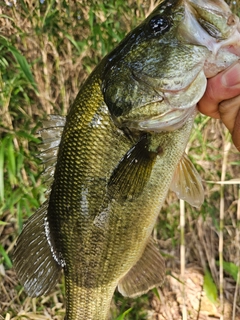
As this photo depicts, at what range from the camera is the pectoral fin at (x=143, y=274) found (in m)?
1.48

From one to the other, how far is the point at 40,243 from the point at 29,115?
4.52ft

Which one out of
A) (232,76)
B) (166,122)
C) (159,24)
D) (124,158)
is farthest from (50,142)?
(232,76)

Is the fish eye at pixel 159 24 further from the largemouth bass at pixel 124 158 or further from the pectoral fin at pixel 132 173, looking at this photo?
the pectoral fin at pixel 132 173

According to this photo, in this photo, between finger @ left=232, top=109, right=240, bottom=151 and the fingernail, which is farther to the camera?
finger @ left=232, top=109, right=240, bottom=151

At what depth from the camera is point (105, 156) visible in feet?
4.08

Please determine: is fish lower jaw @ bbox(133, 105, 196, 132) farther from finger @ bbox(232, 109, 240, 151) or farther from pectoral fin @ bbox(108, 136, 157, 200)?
finger @ bbox(232, 109, 240, 151)

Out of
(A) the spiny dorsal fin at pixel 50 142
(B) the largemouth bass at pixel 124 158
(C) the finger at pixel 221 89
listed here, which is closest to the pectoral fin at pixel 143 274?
(B) the largemouth bass at pixel 124 158

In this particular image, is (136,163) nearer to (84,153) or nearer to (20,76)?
(84,153)

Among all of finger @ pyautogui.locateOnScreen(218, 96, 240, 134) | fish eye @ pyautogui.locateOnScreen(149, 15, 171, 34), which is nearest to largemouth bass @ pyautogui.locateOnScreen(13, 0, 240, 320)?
fish eye @ pyautogui.locateOnScreen(149, 15, 171, 34)

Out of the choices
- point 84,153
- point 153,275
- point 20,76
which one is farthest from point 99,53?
point 153,275

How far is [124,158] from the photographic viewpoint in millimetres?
1226

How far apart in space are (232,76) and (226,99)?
0.40ft

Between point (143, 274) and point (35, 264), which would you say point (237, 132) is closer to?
point (143, 274)

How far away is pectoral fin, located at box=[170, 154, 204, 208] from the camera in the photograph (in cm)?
138
